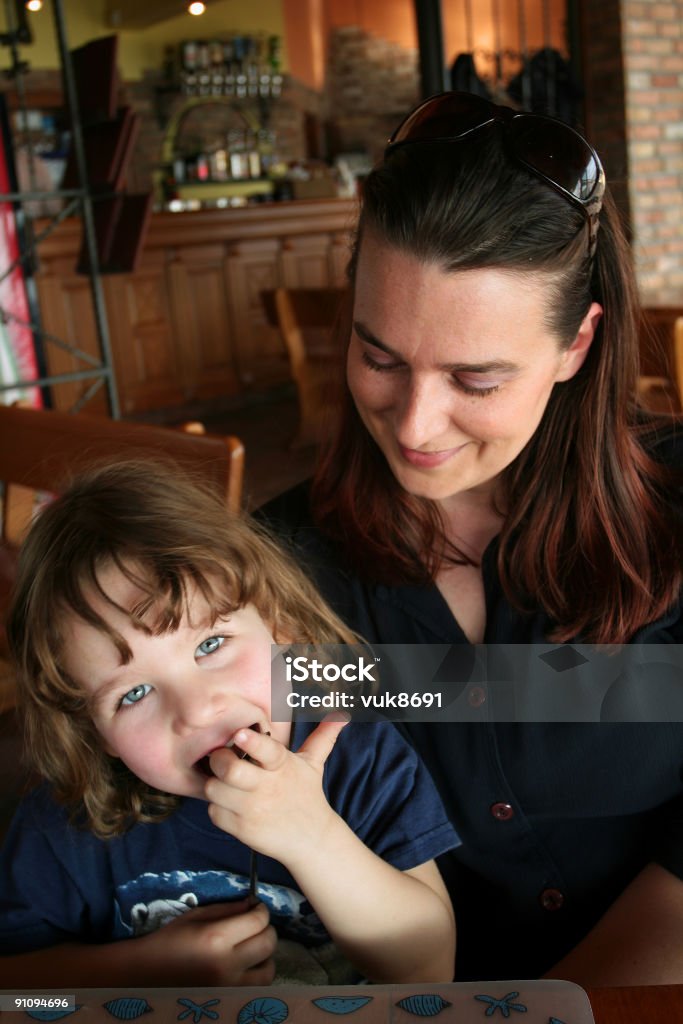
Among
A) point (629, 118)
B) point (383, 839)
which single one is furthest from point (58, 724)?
point (629, 118)

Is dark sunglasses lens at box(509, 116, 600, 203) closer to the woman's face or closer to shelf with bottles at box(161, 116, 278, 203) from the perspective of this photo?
the woman's face

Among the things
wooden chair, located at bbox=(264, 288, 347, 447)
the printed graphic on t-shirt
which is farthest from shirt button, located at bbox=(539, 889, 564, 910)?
wooden chair, located at bbox=(264, 288, 347, 447)

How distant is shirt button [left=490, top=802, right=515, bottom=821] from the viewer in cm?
80

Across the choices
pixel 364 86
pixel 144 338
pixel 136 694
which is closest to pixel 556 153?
pixel 136 694

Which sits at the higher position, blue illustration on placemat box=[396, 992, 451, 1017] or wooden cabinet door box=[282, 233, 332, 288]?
blue illustration on placemat box=[396, 992, 451, 1017]

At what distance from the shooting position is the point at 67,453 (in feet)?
4.26

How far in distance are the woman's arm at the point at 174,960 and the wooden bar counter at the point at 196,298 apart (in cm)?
468

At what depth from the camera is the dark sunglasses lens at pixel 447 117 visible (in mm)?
749

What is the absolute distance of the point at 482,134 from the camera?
29.3 inches

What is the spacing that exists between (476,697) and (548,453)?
0.73 feet

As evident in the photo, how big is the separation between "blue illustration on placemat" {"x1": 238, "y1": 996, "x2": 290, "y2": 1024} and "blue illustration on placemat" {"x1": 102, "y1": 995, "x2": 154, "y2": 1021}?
0.05 meters

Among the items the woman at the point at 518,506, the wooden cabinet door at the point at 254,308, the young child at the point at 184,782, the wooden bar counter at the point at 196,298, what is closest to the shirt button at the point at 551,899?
the woman at the point at 518,506

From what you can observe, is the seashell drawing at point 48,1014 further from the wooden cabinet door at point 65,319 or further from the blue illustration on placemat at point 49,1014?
the wooden cabinet door at point 65,319

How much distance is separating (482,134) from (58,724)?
56 centimetres
